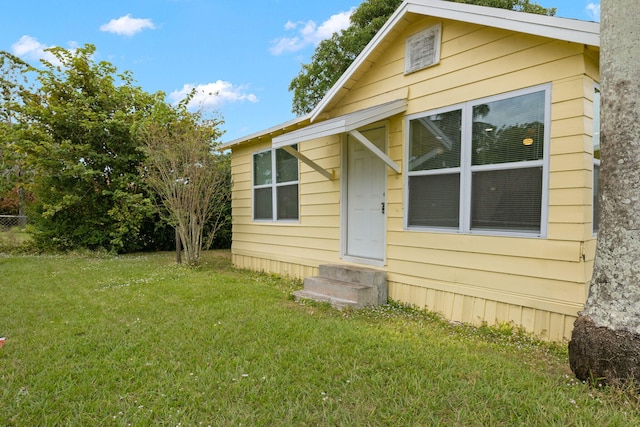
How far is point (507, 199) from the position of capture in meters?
3.71

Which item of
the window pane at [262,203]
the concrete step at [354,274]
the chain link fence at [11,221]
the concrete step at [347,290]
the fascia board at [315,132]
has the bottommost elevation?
the concrete step at [347,290]

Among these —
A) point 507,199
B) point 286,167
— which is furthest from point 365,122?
point 286,167

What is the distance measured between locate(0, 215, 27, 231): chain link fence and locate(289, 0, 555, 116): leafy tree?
11.6 metres

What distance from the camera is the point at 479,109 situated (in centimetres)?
392

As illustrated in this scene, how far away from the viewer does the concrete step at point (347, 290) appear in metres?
4.49

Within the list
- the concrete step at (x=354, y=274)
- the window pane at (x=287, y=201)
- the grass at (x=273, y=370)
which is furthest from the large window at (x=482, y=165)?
the window pane at (x=287, y=201)

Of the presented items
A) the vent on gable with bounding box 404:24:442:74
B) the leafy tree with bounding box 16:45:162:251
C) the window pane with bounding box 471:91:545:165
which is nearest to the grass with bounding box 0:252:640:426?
the window pane with bounding box 471:91:545:165

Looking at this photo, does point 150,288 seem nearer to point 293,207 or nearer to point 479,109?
point 293,207

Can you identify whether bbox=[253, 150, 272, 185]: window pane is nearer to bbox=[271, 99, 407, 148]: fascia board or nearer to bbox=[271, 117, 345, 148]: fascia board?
bbox=[271, 117, 345, 148]: fascia board

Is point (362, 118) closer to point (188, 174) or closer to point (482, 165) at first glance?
point (482, 165)

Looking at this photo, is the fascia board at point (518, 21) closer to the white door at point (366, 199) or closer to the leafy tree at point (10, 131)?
the white door at point (366, 199)

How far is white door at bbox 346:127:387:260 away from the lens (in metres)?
5.08

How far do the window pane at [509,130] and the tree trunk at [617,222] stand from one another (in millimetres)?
1104

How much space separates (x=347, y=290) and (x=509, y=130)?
103 inches
